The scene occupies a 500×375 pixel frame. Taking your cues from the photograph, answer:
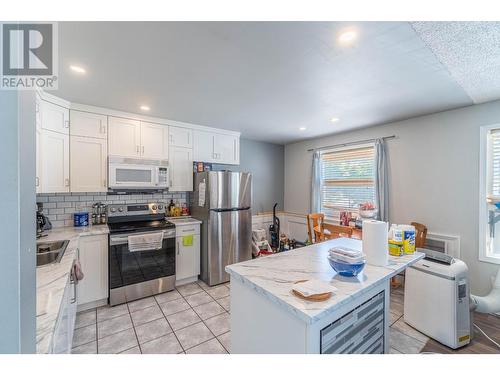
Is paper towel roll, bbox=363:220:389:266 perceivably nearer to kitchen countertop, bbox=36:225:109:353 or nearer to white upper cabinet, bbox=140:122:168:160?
kitchen countertop, bbox=36:225:109:353

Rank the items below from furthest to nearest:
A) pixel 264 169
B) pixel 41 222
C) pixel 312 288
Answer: pixel 264 169 < pixel 41 222 < pixel 312 288

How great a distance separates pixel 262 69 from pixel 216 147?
2056 mm

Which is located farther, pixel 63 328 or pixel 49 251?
pixel 49 251

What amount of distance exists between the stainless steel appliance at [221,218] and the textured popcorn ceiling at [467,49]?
253cm

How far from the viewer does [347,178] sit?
3912 mm

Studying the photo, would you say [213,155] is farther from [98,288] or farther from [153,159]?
[98,288]

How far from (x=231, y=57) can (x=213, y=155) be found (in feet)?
7.05

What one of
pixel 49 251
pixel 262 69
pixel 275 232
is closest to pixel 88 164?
pixel 49 251

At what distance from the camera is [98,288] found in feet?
8.22

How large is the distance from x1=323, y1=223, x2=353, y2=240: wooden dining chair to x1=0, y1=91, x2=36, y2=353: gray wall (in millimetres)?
3537

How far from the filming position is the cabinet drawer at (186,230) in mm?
3070

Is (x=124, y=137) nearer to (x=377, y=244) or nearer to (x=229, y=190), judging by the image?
(x=229, y=190)

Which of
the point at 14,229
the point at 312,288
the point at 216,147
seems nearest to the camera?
the point at 14,229

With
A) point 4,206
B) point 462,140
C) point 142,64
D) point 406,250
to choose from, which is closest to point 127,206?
point 142,64
